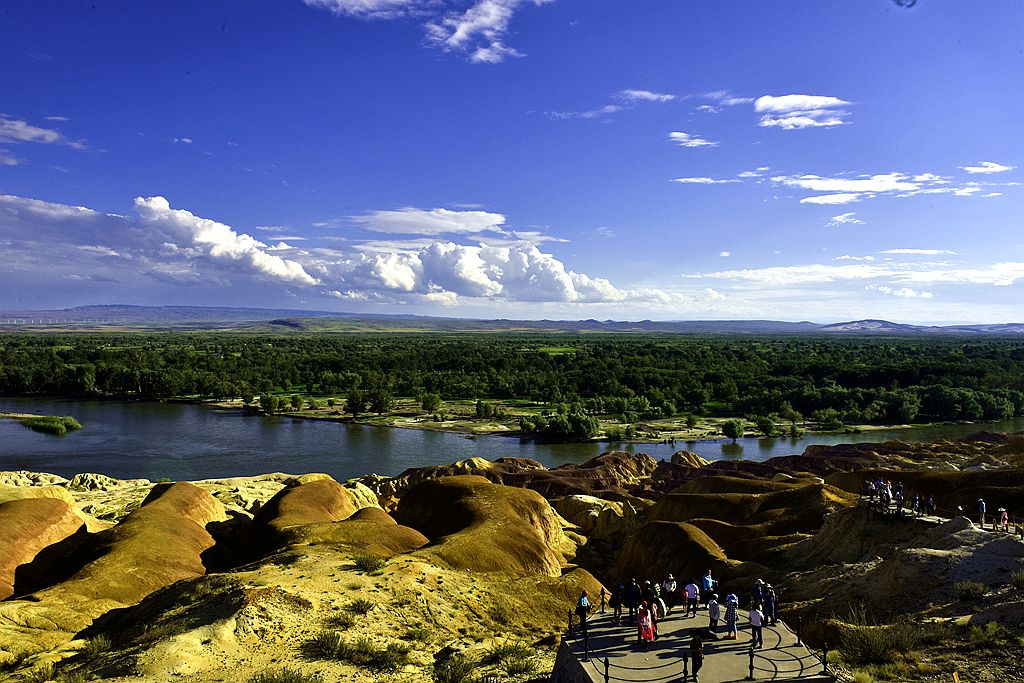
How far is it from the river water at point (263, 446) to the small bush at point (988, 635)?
212 feet

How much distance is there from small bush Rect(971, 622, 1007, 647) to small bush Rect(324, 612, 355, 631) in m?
18.3

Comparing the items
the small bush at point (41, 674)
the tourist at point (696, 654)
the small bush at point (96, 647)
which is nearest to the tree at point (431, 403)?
the small bush at point (96, 647)

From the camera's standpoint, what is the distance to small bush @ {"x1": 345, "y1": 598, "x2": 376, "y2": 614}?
23097 millimetres

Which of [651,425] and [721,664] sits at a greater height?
[721,664]

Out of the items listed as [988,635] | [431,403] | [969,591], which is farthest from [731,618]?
[431,403]

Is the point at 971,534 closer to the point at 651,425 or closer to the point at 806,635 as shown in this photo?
the point at 806,635

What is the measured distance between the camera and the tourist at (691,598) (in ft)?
65.5

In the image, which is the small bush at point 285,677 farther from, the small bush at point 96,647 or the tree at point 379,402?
the tree at point 379,402

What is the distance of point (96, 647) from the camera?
21172 millimetres

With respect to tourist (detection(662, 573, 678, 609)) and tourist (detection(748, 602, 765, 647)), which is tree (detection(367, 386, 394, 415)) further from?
tourist (detection(748, 602, 765, 647))

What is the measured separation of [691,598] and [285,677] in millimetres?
11588

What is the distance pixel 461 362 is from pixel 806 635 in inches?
6068

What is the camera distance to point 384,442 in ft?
313

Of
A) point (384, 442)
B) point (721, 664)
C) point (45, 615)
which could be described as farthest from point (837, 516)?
point (384, 442)
